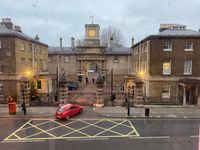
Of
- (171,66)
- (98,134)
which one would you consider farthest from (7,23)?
(171,66)

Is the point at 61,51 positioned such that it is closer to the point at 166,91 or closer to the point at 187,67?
the point at 166,91

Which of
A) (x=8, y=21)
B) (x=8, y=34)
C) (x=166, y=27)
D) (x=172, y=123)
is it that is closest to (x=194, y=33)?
(x=166, y=27)

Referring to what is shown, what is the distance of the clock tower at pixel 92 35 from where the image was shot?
4569cm

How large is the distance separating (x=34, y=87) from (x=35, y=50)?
6.25m

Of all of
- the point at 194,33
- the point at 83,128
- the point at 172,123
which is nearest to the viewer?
the point at 83,128

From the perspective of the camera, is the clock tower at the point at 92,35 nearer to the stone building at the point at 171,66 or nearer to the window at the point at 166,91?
the stone building at the point at 171,66

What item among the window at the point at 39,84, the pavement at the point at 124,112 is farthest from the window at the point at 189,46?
the window at the point at 39,84

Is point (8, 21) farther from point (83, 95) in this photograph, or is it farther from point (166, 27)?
point (166, 27)

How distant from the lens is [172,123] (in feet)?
63.1

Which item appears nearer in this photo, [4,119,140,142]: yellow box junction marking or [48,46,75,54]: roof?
[4,119,140,142]: yellow box junction marking

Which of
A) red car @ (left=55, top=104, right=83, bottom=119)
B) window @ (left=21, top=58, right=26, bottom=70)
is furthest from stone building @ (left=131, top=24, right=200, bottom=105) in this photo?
window @ (left=21, top=58, right=26, bottom=70)

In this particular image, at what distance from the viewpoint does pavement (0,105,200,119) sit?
21500 millimetres

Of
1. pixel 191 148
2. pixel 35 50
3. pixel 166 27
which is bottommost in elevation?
pixel 191 148

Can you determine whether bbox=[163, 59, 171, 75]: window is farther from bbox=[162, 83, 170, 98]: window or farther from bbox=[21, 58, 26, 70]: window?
bbox=[21, 58, 26, 70]: window
